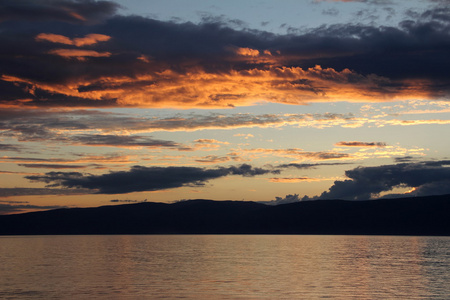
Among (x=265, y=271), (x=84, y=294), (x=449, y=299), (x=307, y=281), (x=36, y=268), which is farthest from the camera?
(x=36, y=268)

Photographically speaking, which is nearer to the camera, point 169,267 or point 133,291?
point 133,291

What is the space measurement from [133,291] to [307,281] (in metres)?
24.0

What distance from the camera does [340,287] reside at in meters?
69.7

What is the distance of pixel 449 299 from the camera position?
59.3 metres

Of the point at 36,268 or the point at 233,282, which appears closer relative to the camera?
the point at 233,282

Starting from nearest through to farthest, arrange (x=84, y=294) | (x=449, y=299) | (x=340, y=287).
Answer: (x=449, y=299) → (x=84, y=294) → (x=340, y=287)

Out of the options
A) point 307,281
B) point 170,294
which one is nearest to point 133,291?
point 170,294

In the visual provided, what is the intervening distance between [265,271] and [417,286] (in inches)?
1058

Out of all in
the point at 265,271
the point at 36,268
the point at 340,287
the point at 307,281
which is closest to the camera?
the point at 340,287

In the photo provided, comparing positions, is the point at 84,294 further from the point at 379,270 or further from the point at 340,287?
the point at 379,270

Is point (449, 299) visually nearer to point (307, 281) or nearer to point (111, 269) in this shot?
point (307, 281)

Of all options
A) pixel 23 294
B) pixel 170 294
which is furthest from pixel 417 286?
pixel 23 294

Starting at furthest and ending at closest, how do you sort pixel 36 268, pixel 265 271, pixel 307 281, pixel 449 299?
pixel 36 268 → pixel 265 271 → pixel 307 281 → pixel 449 299

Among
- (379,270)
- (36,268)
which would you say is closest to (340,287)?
(379,270)
